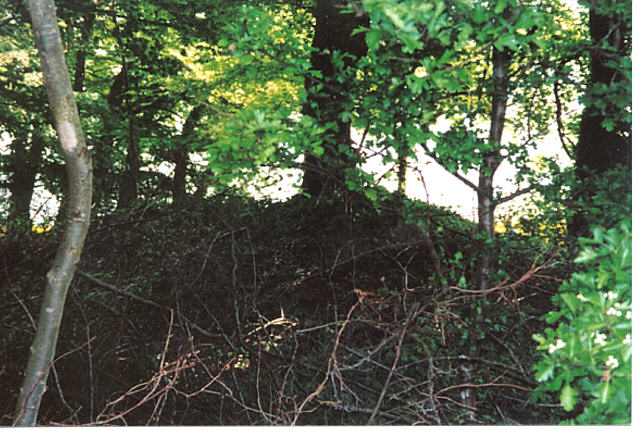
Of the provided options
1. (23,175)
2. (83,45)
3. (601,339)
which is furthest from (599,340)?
(83,45)

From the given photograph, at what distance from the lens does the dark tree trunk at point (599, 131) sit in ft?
7.41

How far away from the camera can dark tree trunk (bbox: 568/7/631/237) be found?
2260 mm

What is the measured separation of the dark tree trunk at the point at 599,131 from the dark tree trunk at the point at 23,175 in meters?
2.76

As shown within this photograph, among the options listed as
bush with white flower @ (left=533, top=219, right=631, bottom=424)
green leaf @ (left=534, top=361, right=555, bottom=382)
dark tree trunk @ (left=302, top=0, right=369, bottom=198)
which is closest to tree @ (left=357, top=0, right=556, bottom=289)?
dark tree trunk @ (left=302, top=0, right=369, bottom=198)

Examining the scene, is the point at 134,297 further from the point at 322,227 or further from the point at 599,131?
the point at 599,131

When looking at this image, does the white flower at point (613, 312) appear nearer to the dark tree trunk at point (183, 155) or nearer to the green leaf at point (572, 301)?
the green leaf at point (572, 301)

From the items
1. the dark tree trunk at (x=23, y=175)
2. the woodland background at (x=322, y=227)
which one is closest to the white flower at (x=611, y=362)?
the woodland background at (x=322, y=227)

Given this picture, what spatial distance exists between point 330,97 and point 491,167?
84cm

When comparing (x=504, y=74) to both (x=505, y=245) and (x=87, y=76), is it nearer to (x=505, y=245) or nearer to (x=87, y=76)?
(x=505, y=245)

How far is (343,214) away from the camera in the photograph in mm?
2766

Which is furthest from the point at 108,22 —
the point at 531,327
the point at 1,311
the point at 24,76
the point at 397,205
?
the point at 531,327

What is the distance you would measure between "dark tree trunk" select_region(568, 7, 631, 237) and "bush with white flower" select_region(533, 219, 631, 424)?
3.06ft

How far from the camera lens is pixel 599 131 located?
2373 mm

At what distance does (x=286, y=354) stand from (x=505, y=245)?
1156mm
